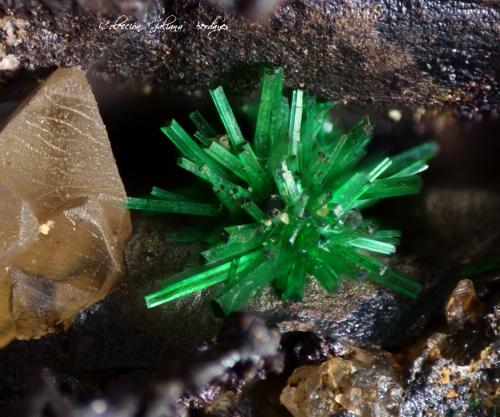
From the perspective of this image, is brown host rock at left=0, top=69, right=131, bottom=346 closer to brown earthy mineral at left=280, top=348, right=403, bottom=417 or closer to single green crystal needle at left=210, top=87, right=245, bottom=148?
single green crystal needle at left=210, top=87, right=245, bottom=148

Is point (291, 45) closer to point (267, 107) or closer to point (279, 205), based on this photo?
point (267, 107)

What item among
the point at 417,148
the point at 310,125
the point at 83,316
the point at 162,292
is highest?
the point at 310,125

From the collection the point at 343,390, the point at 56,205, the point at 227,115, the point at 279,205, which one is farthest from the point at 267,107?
the point at 343,390

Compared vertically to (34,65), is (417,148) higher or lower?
lower

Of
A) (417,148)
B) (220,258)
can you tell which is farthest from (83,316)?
(417,148)

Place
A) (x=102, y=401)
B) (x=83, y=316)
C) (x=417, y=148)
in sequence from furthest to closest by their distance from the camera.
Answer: (x=417, y=148), (x=83, y=316), (x=102, y=401)

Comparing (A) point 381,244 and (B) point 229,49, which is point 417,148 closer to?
(A) point 381,244
